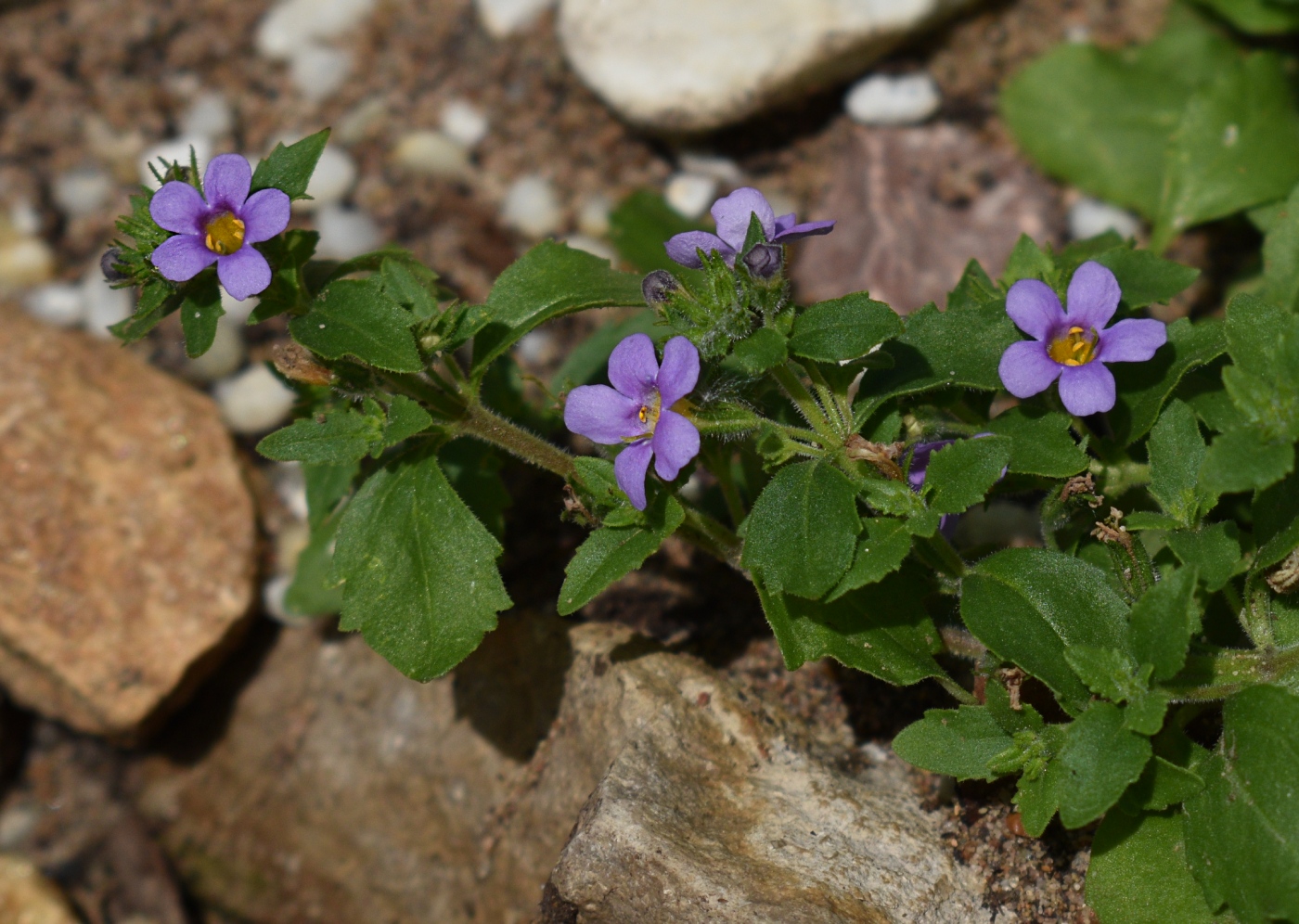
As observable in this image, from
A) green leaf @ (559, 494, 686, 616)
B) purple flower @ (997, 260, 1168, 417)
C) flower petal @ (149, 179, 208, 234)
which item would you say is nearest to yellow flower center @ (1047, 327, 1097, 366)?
purple flower @ (997, 260, 1168, 417)

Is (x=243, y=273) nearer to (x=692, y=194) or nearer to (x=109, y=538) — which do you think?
(x=109, y=538)

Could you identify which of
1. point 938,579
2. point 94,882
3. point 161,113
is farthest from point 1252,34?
point 94,882

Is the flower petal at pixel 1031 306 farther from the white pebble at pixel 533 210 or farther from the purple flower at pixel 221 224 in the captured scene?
the white pebble at pixel 533 210

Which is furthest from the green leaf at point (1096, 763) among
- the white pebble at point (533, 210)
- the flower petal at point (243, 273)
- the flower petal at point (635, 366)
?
the white pebble at point (533, 210)

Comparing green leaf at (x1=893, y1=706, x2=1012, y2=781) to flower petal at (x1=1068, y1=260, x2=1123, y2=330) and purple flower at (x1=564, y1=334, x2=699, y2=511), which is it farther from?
flower petal at (x1=1068, y1=260, x2=1123, y2=330)

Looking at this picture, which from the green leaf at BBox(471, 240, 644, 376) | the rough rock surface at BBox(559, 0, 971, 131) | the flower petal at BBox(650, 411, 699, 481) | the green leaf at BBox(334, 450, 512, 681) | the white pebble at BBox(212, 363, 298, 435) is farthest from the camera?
the white pebble at BBox(212, 363, 298, 435)

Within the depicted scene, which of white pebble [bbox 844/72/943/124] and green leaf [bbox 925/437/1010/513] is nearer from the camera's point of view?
green leaf [bbox 925/437/1010/513]
